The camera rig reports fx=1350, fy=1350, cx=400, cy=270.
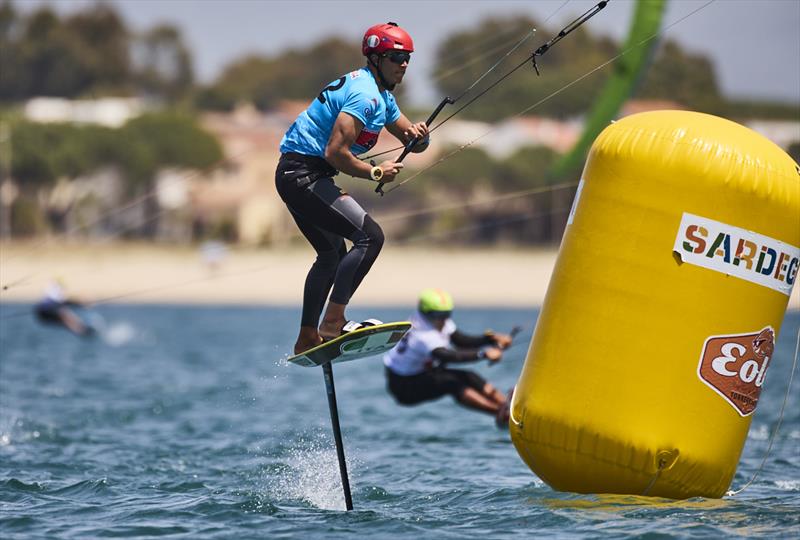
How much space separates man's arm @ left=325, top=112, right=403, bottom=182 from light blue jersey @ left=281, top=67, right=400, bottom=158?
0.20ft

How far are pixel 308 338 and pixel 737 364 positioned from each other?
280cm

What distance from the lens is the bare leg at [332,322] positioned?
8719mm

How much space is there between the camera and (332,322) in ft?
28.8

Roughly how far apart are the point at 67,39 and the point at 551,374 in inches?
3696

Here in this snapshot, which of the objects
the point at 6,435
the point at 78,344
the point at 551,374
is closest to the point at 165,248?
the point at 78,344

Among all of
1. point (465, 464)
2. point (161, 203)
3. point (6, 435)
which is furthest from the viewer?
point (161, 203)

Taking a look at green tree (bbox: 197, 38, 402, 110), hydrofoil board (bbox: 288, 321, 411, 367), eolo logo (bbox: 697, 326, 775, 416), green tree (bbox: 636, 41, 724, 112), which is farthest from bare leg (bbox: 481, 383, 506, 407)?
green tree (bbox: 197, 38, 402, 110)

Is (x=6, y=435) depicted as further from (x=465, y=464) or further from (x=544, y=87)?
(x=544, y=87)

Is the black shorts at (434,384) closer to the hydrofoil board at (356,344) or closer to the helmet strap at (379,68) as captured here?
the hydrofoil board at (356,344)

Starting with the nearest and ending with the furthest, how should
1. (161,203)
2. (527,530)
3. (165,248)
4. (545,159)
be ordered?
(527,530), (165,248), (545,159), (161,203)

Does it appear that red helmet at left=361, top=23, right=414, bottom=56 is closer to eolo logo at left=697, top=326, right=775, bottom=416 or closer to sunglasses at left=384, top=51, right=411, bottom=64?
sunglasses at left=384, top=51, right=411, bottom=64

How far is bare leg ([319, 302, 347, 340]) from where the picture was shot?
28.6 feet

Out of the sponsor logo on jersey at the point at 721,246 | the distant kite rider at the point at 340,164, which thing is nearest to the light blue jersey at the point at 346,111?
the distant kite rider at the point at 340,164

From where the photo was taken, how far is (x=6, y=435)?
537 inches
